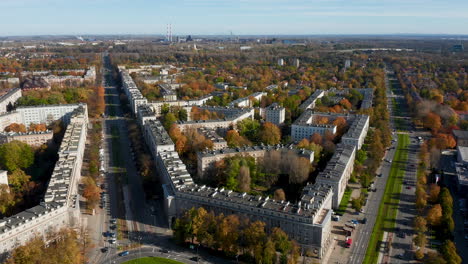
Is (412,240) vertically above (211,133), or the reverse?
(211,133)

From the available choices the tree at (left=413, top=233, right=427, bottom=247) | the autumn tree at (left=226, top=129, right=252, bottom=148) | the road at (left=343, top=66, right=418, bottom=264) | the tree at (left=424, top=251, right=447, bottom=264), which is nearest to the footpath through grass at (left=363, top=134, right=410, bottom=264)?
the road at (left=343, top=66, right=418, bottom=264)

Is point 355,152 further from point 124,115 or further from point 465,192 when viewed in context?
point 124,115

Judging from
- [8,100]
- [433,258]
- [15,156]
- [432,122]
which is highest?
[8,100]

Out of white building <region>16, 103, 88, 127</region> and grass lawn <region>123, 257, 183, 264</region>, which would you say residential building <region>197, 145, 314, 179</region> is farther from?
white building <region>16, 103, 88, 127</region>

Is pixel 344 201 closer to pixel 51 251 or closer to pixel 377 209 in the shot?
pixel 377 209

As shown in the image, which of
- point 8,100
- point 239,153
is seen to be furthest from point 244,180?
point 8,100

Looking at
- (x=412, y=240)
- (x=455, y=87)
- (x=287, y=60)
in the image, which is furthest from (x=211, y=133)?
(x=287, y=60)
